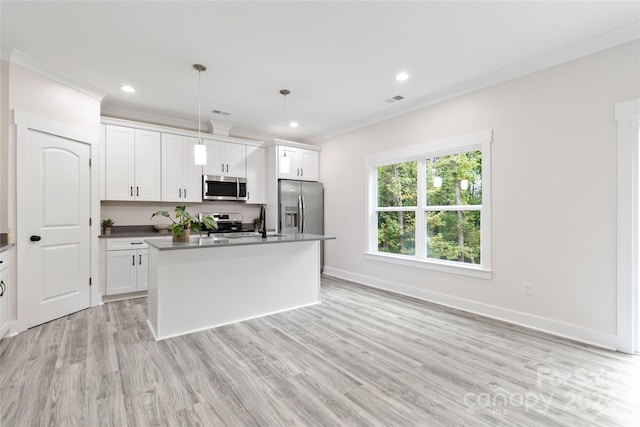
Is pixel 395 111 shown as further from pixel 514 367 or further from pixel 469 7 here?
pixel 514 367

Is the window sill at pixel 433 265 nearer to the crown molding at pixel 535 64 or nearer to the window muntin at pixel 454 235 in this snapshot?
the window muntin at pixel 454 235

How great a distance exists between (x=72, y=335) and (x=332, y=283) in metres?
3.43

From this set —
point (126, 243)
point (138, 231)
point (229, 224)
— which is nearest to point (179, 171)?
point (138, 231)

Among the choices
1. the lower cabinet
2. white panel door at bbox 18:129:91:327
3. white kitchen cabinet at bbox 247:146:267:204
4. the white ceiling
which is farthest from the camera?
white kitchen cabinet at bbox 247:146:267:204

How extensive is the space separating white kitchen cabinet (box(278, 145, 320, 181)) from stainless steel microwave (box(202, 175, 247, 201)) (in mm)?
709

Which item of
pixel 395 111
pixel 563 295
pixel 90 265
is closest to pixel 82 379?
pixel 90 265

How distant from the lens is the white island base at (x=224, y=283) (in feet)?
10.0

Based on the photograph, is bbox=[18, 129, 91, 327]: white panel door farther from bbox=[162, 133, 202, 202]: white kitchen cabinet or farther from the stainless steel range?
the stainless steel range

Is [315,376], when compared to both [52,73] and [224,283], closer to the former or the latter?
[224,283]

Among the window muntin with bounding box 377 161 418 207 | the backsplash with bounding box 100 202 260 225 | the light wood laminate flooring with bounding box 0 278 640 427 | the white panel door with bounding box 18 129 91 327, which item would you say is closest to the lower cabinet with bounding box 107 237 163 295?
the white panel door with bounding box 18 129 91 327

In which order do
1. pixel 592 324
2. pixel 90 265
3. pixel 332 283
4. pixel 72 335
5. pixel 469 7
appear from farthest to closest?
pixel 332 283 < pixel 90 265 < pixel 72 335 < pixel 592 324 < pixel 469 7

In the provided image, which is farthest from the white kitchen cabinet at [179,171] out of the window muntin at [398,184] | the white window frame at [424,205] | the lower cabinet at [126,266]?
the window muntin at [398,184]

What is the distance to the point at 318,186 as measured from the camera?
6.00 m

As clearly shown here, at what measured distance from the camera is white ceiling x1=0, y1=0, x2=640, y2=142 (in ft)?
7.96
